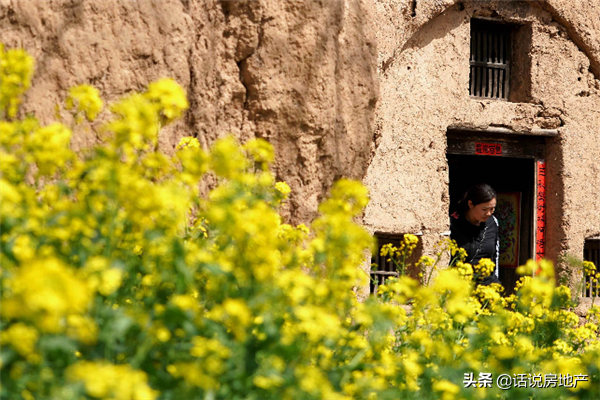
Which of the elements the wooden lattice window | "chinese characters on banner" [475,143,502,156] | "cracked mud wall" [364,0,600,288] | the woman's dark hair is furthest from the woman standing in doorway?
→ the wooden lattice window

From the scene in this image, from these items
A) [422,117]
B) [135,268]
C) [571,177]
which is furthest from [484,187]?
[135,268]

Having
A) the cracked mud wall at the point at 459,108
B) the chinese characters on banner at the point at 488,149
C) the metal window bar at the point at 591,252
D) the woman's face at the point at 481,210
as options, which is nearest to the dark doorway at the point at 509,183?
the cracked mud wall at the point at 459,108

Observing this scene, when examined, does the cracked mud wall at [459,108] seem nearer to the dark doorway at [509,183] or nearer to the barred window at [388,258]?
the barred window at [388,258]

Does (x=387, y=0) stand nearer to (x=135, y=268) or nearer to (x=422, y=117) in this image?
(x=422, y=117)

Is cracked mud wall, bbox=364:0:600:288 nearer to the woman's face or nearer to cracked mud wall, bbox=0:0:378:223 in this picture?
the woman's face

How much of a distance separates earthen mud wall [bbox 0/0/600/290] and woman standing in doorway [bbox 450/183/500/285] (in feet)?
0.61

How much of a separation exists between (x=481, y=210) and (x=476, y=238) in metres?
0.21

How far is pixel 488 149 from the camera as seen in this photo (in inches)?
216

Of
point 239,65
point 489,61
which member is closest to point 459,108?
point 489,61

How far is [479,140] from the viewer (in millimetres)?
5453

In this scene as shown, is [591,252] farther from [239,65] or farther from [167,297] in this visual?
[167,297]

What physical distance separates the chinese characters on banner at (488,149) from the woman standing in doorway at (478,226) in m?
0.49

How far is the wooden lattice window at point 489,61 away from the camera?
554cm

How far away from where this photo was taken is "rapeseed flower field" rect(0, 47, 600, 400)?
1.36 meters
